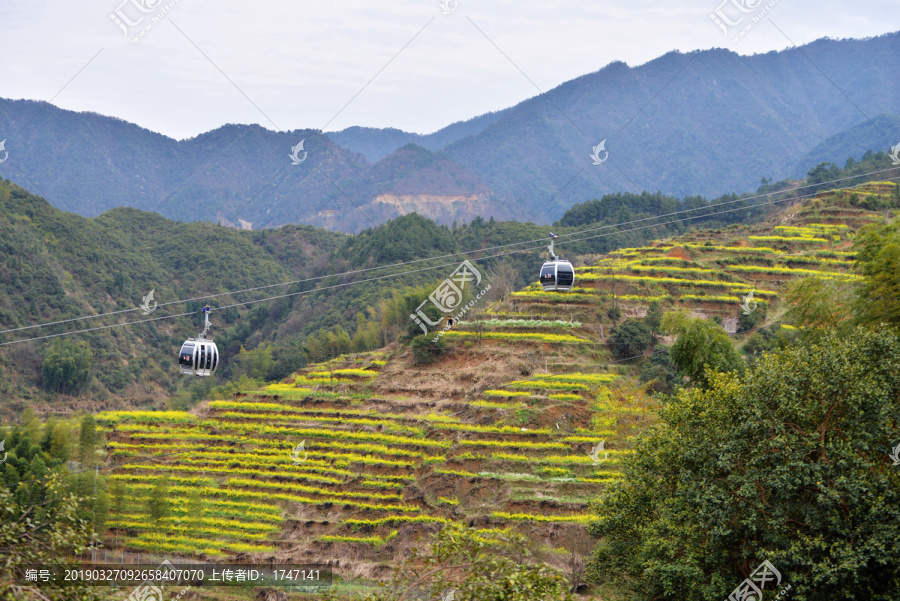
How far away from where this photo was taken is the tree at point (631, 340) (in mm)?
35750

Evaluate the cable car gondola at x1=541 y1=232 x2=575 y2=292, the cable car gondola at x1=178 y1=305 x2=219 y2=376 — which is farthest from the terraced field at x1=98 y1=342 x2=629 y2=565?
the cable car gondola at x1=178 y1=305 x2=219 y2=376

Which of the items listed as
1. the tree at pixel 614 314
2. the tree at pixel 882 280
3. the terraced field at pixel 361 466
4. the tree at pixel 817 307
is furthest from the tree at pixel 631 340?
the tree at pixel 882 280

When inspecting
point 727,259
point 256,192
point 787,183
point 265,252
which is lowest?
point 727,259

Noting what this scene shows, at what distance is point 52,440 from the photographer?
110 ft

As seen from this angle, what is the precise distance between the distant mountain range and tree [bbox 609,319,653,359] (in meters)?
85.1

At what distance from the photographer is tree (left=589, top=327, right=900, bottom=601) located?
40.5 ft

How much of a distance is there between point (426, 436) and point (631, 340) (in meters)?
10.3

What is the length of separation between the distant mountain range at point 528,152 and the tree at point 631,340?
85.1m

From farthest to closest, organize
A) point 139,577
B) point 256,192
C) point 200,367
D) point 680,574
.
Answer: point 256,192, point 139,577, point 200,367, point 680,574

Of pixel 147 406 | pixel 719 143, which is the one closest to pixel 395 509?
pixel 147 406

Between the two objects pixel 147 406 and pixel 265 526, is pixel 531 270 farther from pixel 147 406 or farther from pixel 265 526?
pixel 265 526

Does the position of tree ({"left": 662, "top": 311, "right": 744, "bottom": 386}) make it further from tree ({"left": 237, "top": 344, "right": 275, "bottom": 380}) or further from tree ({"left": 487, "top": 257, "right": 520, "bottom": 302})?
tree ({"left": 237, "top": 344, "right": 275, "bottom": 380})

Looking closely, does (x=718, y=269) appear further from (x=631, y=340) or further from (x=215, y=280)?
(x=215, y=280)

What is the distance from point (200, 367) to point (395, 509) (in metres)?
11.2
